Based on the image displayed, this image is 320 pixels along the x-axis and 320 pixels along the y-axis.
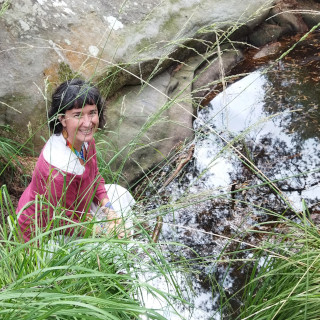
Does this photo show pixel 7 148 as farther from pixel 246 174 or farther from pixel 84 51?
pixel 246 174

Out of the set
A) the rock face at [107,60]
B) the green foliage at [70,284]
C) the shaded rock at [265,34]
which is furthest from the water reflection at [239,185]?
the shaded rock at [265,34]

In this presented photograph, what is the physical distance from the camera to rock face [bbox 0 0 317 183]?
3289mm

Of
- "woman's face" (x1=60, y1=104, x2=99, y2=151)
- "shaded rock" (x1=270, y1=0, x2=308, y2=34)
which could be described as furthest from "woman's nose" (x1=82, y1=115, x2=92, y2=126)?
"shaded rock" (x1=270, y1=0, x2=308, y2=34)

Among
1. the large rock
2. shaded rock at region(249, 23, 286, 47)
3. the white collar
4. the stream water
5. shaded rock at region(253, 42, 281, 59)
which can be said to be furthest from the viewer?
shaded rock at region(249, 23, 286, 47)

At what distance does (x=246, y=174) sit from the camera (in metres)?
3.10

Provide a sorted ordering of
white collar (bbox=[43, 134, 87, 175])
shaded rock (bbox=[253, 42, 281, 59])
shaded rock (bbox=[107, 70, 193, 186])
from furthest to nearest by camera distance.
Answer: shaded rock (bbox=[253, 42, 281, 59])
shaded rock (bbox=[107, 70, 193, 186])
white collar (bbox=[43, 134, 87, 175])

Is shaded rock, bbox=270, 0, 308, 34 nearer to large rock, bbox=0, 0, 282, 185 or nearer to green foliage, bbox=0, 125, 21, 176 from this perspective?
large rock, bbox=0, 0, 282, 185

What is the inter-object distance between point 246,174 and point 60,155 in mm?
1326

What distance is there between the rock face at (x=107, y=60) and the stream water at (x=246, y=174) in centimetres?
34

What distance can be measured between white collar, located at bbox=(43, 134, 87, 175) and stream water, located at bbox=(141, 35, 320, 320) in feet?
1.75

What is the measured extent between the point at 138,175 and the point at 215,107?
0.92 m

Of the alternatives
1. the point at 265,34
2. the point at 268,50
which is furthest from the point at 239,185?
the point at 265,34

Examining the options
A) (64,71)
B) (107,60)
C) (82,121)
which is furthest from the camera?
(107,60)

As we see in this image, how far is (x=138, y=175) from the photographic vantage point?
3.40 metres
